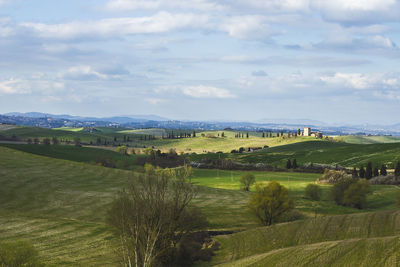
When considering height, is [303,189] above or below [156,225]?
below

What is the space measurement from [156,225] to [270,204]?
4420cm

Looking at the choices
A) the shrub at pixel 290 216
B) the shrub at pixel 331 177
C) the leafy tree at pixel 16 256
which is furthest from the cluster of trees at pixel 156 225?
the shrub at pixel 331 177

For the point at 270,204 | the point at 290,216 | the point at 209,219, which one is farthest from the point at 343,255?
the point at 290,216

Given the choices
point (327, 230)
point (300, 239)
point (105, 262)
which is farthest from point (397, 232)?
point (105, 262)

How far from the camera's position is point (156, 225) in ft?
148

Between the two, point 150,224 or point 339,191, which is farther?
point 339,191

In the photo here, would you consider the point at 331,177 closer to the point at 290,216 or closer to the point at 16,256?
the point at 290,216

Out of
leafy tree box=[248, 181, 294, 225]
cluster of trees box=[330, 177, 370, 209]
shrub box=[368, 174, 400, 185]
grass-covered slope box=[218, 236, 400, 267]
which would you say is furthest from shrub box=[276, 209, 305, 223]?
shrub box=[368, 174, 400, 185]

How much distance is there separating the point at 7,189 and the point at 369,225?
78708 mm

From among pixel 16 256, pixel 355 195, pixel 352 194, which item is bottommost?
pixel 355 195

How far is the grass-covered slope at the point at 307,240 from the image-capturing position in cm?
4169

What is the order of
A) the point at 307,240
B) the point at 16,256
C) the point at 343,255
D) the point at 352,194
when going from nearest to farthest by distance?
the point at 343,255 < the point at 16,256 < the point at 307,240 < the point at 352,194

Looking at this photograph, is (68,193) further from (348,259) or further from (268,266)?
(348,259)

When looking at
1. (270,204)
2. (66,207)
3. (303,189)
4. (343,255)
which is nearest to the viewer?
(343,255)
